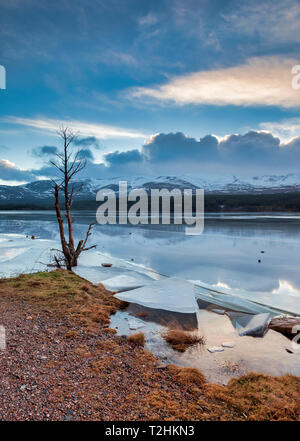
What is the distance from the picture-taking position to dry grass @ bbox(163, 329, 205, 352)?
6742mm

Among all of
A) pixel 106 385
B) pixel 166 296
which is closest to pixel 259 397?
pixel 106 385

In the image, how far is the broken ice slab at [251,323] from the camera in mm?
7543

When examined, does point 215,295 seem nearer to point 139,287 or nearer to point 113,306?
point 139,287

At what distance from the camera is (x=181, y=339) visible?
7004 mm

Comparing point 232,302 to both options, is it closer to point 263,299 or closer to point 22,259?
point 263,299

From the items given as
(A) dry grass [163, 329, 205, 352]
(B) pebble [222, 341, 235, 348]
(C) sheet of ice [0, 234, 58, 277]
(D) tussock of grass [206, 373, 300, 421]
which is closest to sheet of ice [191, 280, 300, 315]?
(B) pebble [222, 341, 235, 348]

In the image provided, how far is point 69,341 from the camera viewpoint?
648 cm

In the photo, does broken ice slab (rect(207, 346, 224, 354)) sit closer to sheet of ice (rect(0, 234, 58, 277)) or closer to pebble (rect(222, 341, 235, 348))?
pebble (rect(222, 341, 235, 348))

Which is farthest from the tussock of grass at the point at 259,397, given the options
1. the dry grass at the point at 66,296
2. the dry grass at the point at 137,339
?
the dry grass at the point at 66,296

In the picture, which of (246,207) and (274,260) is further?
(246,207)

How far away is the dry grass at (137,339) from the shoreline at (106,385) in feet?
0.40

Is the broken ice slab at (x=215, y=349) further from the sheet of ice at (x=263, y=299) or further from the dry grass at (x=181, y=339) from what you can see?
the sheet of ice at (x=263, y=299)
